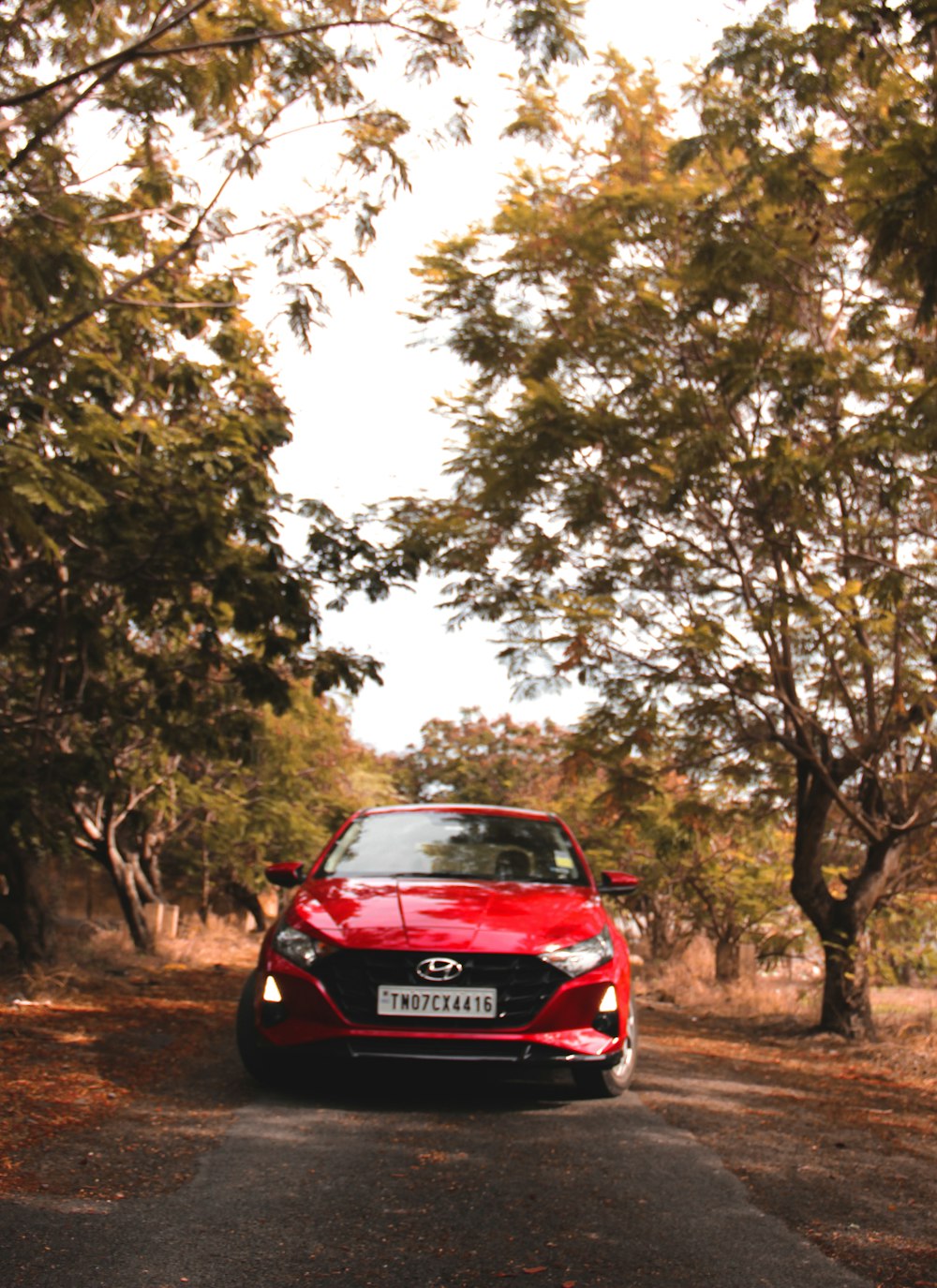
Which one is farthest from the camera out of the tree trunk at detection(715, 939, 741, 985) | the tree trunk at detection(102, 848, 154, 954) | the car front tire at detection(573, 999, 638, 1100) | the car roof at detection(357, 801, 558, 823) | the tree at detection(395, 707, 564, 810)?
the tree at detection(395, 707, 564, 810)

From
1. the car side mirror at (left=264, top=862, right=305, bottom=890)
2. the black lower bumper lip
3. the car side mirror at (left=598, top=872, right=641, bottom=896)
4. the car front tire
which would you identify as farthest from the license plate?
the car side mirror at (left=598, top=872, right=641, bottom=896)

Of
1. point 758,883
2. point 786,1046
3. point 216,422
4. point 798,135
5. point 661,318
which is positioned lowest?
point 786,1046

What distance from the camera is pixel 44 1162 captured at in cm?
438

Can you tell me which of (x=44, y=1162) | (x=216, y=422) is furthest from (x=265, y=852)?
(x=44, y=1162)

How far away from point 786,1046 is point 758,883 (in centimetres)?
1076

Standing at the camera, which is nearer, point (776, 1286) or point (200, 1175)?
point (776, 1286)

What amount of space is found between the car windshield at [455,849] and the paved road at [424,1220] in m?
1.88

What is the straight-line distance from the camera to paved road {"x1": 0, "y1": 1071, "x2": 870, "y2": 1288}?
3314 millimetres

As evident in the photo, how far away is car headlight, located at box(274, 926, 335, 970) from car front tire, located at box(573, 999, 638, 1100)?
4.52 feet

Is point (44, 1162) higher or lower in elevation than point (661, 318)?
lower

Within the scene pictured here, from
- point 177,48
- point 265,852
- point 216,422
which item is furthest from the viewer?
point 265,852

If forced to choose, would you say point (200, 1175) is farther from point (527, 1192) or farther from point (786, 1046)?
point (786, 1046)

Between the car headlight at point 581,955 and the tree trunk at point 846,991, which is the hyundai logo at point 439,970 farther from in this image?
the tree trunk at point 846,991

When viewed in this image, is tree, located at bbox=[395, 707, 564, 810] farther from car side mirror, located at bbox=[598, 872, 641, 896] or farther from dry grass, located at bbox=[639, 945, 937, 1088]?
car side mirror, located at bbox=[598, 872, 641, 896]
